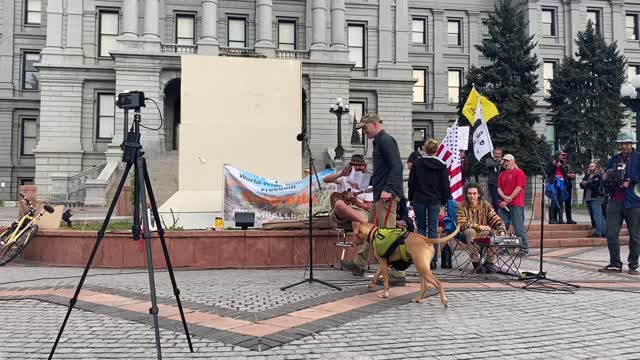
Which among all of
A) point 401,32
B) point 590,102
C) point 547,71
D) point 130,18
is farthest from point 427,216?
point 547,71

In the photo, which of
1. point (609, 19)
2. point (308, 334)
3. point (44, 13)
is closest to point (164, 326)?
point (308, 334)

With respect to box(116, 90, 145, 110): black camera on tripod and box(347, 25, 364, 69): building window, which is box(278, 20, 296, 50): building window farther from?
box(116, 90, 145, 110): black camera on tripod

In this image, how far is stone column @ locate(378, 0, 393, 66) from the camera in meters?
36.4

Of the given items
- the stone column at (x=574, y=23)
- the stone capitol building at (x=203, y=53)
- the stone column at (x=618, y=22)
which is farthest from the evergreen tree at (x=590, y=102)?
the stone column at (x=618, y=22)

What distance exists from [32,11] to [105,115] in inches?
519

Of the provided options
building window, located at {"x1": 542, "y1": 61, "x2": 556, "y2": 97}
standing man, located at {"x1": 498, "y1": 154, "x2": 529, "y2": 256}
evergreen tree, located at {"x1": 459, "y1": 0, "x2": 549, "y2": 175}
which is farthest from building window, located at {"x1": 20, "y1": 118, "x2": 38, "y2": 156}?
building window, located at {"x1": 542, "y1": 61, "x2": 556, "y2": 97}

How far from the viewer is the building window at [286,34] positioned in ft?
118

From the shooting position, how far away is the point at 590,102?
36.8 m

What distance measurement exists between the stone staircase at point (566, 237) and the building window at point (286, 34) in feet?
84.8

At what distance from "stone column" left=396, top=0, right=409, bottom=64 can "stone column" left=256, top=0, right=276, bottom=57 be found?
10.1 metres

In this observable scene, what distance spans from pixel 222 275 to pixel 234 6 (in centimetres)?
3060

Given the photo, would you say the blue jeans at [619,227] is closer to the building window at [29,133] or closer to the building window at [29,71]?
the building window at [29,133]

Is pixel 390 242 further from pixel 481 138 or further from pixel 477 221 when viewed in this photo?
pixel 481 138

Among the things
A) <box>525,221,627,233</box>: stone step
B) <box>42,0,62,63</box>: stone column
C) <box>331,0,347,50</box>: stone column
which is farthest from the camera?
<box>331,0,347,50</box>: stone column
